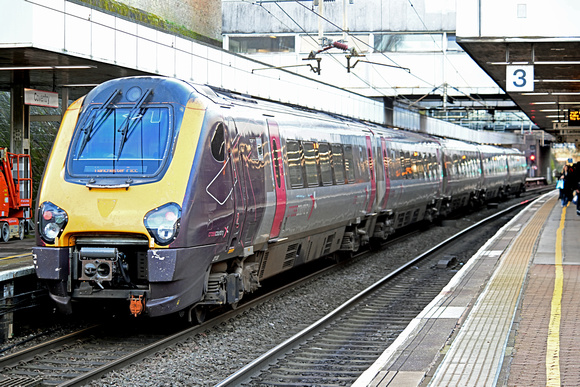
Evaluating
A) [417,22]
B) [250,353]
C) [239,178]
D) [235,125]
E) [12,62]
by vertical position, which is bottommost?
[250,353]

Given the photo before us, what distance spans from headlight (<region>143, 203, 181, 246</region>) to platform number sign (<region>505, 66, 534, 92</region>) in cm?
934

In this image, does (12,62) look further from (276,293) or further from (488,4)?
(488,4)

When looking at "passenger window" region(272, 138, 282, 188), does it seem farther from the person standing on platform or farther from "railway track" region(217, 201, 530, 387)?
the person standing on platform

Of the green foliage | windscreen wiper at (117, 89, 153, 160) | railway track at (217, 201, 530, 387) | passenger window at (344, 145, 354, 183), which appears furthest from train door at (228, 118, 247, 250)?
the green foliage

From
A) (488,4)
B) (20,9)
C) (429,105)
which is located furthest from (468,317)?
→ (429,105)

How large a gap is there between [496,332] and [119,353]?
4.24 m

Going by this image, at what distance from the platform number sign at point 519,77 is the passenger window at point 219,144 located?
26.5 feet

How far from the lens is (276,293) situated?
41.0 ft

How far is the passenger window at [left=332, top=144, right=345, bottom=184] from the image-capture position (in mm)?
14766

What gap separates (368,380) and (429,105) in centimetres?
4245

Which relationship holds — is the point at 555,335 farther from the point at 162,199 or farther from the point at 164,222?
the point at 162,199

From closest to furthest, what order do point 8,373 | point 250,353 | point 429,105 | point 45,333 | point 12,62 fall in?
point 8,373, point 250,353, point 45,333, point 12,62, point 429,105

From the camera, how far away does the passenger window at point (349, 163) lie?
15555 millimetres

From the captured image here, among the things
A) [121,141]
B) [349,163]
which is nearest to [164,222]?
[121,141]
